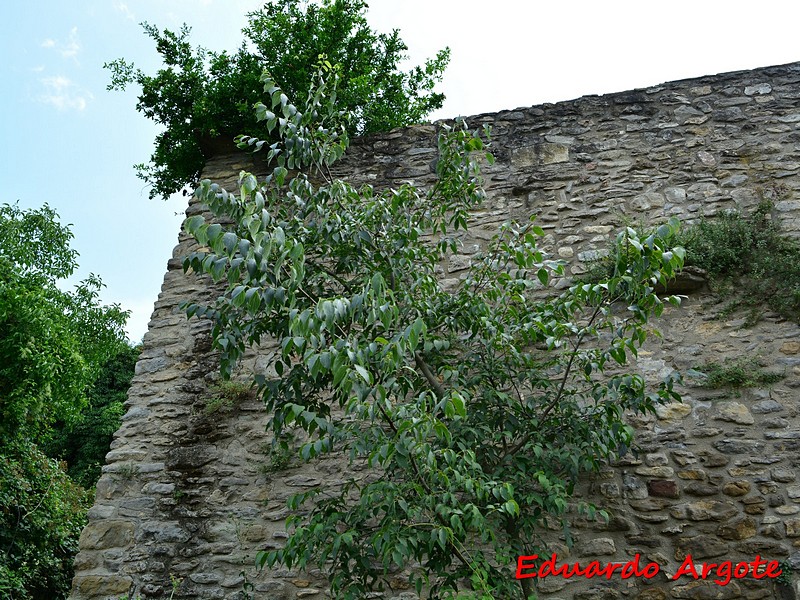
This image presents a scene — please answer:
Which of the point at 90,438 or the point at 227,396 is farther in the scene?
the point at 90,438

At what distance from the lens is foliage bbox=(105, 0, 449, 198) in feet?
17.5

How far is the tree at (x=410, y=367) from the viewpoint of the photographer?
2508 millimetres

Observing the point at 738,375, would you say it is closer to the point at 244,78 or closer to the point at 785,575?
the point at 785,575

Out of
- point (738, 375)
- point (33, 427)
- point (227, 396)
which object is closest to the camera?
point (738, 375)

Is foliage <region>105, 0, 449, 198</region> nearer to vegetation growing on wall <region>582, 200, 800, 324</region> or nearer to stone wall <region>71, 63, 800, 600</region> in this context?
stone wall <region>71, 63, 800, 600</region>

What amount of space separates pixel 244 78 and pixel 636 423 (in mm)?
3645

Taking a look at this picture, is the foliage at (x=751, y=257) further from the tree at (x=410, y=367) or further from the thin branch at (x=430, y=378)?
the thin branch at (x=430, y=378)

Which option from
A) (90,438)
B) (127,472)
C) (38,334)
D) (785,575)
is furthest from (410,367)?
(90,438)

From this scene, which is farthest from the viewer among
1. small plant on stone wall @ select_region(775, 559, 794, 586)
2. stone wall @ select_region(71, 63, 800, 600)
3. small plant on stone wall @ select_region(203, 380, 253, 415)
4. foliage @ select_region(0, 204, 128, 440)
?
foliage @ select_region(0, 204, 128, 440)

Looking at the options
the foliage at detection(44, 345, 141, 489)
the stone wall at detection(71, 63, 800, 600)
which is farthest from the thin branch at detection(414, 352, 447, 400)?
Result: the foliage at detection(44, 345, 141, 489)

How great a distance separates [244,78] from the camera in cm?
526

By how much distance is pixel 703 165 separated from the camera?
4.47 metres

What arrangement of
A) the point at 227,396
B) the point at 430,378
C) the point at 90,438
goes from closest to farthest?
the point at 430,378 → the point at 227,396 → the point at 90,438

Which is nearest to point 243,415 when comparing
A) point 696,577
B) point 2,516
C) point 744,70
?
point 696,577
